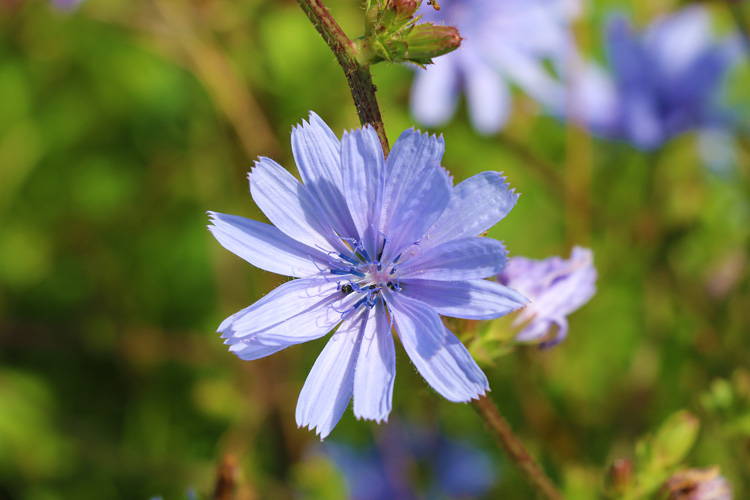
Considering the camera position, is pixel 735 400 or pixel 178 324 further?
pixel 178 324

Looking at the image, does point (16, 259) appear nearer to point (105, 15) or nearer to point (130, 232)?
point (130, 232)

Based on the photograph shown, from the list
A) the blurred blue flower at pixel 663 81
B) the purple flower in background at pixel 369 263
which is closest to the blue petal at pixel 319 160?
the purple flower in background at pixel 369 263

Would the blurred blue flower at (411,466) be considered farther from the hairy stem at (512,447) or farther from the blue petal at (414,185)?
the blue petal at (414,185)

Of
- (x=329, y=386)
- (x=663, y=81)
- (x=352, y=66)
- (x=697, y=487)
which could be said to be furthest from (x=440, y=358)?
(x=663, y=81)

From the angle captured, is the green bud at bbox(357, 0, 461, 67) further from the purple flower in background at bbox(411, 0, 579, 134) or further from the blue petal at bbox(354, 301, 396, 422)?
the purple flower in background at bbox(411, 0, 579, 134)

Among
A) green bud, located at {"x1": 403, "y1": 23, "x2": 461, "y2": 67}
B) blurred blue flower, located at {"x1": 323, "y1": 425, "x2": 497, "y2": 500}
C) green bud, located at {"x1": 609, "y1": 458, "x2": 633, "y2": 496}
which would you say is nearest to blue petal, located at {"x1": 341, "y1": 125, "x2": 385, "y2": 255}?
green bud, located at {"x1": 403, "y1": 23, "x2": 461, "y2": 67}

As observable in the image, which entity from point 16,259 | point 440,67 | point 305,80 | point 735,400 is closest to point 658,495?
point 735,400
